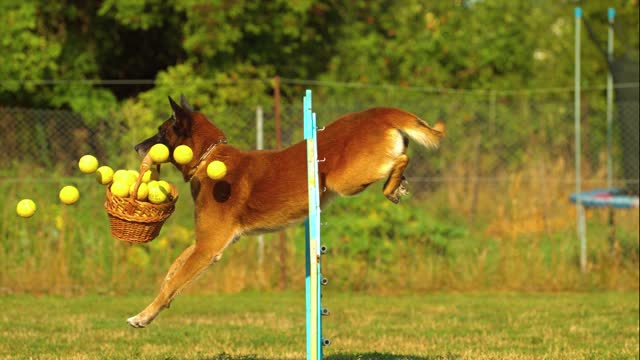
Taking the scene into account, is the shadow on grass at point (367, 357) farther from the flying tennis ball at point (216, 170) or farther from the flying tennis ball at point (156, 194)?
the flying tennis ball at point (216, 170)

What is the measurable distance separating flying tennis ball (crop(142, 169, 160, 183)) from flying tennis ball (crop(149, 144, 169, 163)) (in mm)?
129

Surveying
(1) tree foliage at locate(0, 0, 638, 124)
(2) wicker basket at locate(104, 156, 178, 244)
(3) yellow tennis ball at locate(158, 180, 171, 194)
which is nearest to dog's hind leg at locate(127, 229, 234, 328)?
(2) wicker basket at locate(104, 156, 178, 244)

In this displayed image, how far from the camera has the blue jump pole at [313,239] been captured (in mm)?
6590

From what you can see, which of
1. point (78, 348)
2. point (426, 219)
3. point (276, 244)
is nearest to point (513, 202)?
point (426, 219)

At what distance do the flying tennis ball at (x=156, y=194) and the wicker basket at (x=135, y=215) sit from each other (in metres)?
0.04

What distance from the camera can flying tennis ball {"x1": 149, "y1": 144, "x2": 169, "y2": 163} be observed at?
282 inches

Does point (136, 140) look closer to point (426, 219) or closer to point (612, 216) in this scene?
point (426, 219)

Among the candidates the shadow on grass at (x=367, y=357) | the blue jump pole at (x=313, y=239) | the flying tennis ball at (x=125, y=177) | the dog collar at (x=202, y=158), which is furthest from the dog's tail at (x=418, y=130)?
the shadow on grass at (x=367, y=357)

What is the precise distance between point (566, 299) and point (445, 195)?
2.94 meters

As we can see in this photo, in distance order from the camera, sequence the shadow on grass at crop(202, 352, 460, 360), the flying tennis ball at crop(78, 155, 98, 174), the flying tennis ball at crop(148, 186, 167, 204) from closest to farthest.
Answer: the flying tennis ball at crop(148, 186, 167, 204)
the flying tennis ball at crop(78, 155, 98, 174)
the shadow on grass at crop(202, 352, 460, 360)

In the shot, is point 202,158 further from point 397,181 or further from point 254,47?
point 254,47

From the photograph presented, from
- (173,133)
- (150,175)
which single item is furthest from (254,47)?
(150,175)

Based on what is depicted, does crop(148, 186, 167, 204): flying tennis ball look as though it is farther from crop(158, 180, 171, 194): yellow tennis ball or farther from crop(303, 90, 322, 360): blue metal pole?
crop(303, 90, 322, 360): blue metal pole

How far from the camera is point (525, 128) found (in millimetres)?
17547
